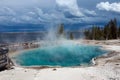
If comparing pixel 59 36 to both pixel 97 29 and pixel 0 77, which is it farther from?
pixel 0 77

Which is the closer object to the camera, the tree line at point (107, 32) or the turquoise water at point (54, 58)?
the turquoise water at point (54, 58)

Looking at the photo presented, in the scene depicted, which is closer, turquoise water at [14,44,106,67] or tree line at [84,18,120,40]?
turquoise water at [14,44,106,67]

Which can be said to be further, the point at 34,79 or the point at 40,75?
the point at 40,75

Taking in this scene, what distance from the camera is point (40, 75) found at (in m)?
24.7

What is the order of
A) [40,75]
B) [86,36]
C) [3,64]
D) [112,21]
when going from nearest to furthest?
1. [40,75]
2. [3,64]
3. [112,21]
4. [86,36]

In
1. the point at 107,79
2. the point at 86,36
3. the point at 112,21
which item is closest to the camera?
the point at 107,79

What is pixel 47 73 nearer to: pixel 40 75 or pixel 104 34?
pixel 40 75

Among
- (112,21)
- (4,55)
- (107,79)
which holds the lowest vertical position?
(107,79)

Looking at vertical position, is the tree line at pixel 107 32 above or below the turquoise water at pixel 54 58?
above

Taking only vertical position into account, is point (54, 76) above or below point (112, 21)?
below

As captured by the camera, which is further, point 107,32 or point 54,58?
point 107,32

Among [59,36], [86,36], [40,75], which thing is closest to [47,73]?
[40,75]

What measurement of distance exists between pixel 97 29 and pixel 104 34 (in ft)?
13.7

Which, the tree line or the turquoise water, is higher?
the tree line
